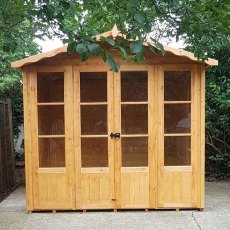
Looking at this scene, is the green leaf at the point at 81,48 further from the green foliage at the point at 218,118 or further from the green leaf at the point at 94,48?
the green foliage at the point at 218,118

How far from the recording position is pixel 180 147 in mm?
5266

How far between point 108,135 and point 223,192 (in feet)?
8.38

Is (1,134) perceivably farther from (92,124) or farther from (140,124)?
(140,124)

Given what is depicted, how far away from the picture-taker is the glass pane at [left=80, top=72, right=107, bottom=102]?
17.1 feet

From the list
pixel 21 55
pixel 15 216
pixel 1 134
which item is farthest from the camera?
pixel 21 55

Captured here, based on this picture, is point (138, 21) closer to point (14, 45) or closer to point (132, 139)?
point (14, 45)

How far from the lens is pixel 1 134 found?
645cm

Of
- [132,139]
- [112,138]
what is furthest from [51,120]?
[132,139]

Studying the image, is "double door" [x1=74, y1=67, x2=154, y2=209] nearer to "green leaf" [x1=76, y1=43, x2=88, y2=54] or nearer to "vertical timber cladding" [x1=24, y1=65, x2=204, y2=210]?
"vertical timber cladding" [x1=24, y1=65, x2=204, y2=210]

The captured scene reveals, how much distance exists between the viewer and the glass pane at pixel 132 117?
17.3 feet

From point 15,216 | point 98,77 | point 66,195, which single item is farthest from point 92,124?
point 15,216

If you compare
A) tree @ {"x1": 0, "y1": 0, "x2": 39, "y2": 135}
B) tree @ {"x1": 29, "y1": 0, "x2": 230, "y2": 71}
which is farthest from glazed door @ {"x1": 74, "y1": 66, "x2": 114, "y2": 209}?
tree @ {"x1": 29, "y1": 0, "x2": 230, "y2": 71}

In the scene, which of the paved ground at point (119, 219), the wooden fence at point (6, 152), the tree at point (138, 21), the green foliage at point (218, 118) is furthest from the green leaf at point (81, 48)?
the green foliage at point (218, 118)

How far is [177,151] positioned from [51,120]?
1.77 meters
